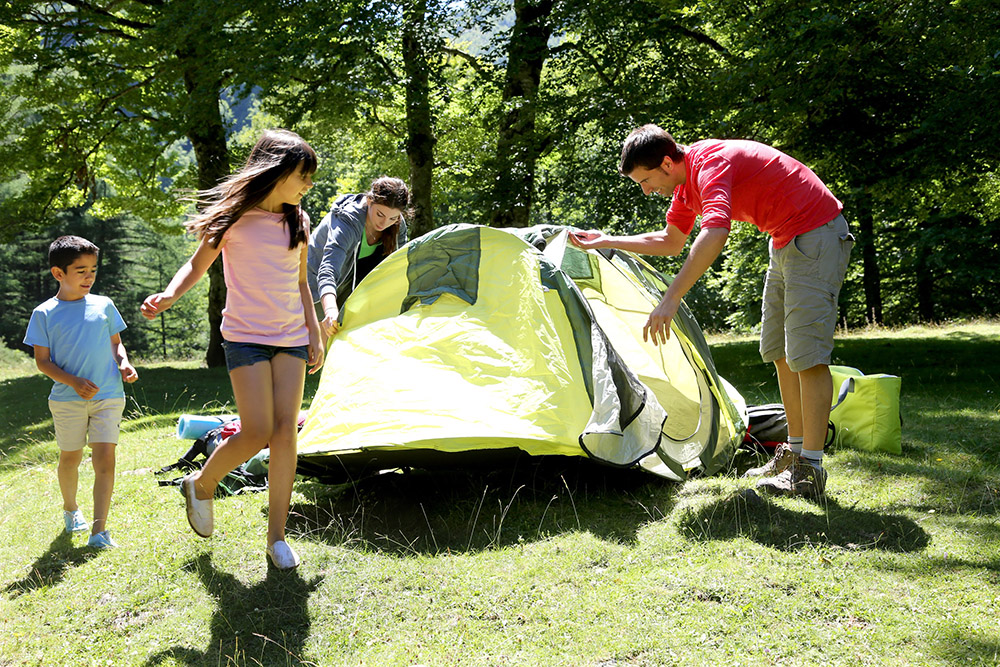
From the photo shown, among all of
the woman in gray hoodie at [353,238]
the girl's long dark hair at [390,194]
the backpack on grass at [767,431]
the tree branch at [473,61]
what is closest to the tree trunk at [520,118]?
the tree branch at [473,61]

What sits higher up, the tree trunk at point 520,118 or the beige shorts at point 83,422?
the tree trunk at point 520,118

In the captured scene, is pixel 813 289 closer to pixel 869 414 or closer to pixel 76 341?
pixel 869 414

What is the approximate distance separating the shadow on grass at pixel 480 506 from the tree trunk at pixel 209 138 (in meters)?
6.66

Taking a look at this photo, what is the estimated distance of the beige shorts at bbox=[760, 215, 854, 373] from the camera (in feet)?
12.0

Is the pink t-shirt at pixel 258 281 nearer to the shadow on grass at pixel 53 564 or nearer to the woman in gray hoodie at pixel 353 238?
the woman in gray hoodie at pixel 353 238

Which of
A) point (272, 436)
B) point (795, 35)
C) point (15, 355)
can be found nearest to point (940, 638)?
point (272, 436)

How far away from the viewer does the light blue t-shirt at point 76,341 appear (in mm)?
3777

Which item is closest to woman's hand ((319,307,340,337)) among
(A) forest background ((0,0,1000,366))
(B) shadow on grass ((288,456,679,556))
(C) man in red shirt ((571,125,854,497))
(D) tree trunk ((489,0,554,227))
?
(B) shadow on grass ((288,456,679,556))

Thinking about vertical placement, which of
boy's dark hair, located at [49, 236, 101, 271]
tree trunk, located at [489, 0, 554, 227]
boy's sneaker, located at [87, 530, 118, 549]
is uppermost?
tree trunk, located at [489, 0, 554, 227]

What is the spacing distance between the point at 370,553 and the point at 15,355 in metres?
25.1

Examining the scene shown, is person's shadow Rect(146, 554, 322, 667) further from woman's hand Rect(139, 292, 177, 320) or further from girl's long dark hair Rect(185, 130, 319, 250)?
girl's long dark hair Rect(185, 130, 319, 250)

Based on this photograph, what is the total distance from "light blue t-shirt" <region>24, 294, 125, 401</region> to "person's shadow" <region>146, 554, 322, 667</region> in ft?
3.64

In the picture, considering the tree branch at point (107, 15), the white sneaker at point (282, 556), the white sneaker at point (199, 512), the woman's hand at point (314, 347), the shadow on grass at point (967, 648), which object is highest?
the tree branch at point (107, 15)

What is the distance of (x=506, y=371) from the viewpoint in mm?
4082
